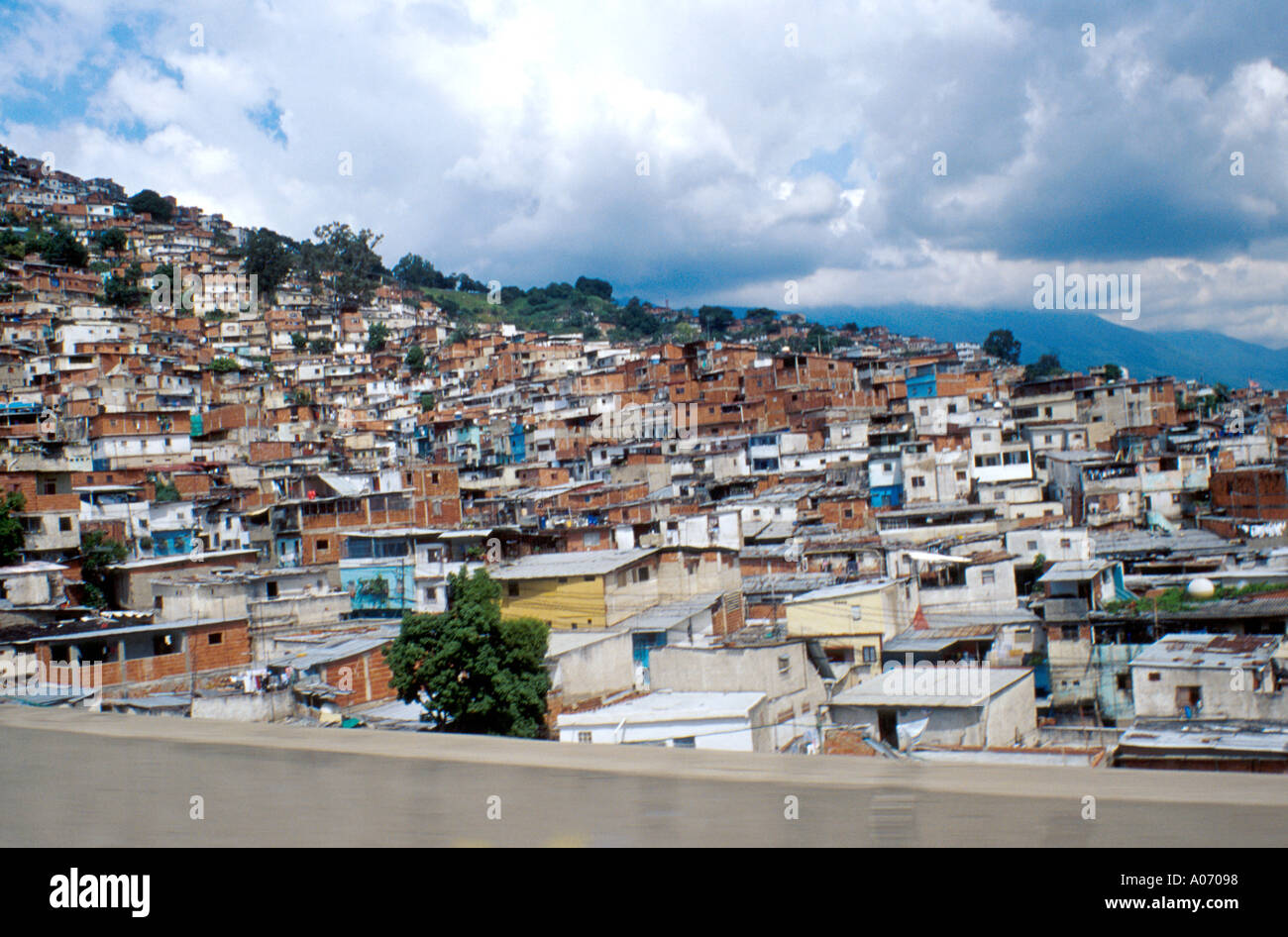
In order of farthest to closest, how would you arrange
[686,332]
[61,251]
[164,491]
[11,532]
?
[686,332]
[61,251]
[164,491]
[11,532]

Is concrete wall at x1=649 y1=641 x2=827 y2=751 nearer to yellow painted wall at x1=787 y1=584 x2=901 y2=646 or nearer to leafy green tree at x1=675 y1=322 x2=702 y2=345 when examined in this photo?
yellow painted wall at x1=787 y1=584 x2=901 y2=646

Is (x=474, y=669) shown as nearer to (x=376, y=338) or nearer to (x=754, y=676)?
(x=754, y=676)

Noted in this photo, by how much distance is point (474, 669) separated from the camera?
12609mm

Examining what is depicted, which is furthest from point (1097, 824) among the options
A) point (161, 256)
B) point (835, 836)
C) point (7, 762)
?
point (161, 256)

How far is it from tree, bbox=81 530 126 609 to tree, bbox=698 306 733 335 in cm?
6629

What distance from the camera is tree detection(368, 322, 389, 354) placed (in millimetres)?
62219

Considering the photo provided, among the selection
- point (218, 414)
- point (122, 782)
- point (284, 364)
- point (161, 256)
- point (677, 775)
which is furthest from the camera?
point (161, 256)

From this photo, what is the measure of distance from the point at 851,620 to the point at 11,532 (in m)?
17.3

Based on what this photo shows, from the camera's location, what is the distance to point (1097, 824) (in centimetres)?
147

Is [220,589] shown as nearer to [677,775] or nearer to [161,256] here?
[677,775]

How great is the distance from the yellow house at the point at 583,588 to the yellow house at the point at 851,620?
3.69 metres

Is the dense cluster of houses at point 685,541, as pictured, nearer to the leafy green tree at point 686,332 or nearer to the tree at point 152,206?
the leafy green tree at point 686,332

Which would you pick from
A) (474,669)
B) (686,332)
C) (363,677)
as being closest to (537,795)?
(474,669)
